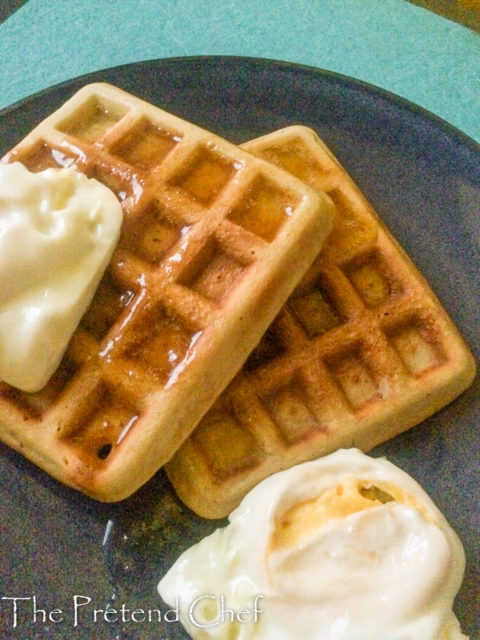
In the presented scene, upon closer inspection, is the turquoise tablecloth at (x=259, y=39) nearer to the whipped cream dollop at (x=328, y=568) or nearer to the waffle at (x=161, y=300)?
the waffle at (x=161, y=300)

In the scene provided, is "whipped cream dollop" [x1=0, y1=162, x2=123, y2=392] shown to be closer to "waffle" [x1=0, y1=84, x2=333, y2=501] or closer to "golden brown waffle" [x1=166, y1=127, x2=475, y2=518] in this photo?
"waffle" [x1=0, y1=84, x2=333, y2=501]

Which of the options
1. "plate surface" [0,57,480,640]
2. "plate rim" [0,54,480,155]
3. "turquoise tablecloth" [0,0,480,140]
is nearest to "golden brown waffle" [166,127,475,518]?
"plate surface" [0,57,480,640]

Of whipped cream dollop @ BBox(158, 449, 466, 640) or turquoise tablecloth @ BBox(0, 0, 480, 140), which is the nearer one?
whipped cream dollop @ BBox(158, 449, 466, 640)

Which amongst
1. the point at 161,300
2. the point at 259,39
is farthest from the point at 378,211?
the point at 259,39

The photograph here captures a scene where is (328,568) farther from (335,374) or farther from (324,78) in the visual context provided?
(324,78)

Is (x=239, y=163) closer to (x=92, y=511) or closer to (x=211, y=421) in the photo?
(x=211, y=421)

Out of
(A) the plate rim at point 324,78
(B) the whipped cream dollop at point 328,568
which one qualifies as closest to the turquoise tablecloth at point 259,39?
(A) the plate rim at point 324,78

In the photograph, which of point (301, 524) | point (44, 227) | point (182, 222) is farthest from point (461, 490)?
point (44, 227)
